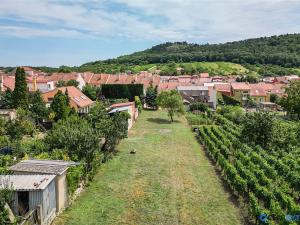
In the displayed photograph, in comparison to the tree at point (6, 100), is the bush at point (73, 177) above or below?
below

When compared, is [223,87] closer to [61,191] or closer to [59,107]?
[59,107]

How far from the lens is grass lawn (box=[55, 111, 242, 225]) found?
18.1m

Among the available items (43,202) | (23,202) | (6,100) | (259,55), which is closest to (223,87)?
(6,100)

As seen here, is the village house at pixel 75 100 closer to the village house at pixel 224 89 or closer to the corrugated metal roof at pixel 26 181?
the corrugated metal roof at pixel 26 181

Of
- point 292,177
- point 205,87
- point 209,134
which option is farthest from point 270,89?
point 292,177

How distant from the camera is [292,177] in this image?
22672 mm

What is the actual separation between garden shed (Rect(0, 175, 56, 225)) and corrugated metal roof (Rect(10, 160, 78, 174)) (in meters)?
1.13

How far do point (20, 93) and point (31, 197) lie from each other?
2936cm

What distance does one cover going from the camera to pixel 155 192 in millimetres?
21750

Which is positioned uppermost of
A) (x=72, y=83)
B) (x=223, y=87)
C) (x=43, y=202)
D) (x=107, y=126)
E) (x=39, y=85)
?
(x=72, y=83)

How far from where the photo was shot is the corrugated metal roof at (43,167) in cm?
1755

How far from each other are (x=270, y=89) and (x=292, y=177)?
207 ft

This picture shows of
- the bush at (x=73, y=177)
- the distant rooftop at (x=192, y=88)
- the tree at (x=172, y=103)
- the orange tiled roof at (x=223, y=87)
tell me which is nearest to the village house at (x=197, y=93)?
the distant rooftop at (x=192, y=88)

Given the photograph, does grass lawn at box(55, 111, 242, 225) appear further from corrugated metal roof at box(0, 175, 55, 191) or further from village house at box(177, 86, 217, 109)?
village house at box(177, 86, 217, 109)
